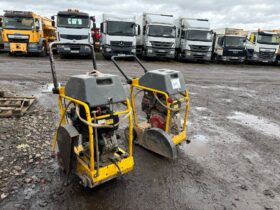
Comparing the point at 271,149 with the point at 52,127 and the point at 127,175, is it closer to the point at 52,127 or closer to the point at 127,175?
the point at 127,175

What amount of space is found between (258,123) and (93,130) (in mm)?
4317

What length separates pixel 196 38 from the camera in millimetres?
16516

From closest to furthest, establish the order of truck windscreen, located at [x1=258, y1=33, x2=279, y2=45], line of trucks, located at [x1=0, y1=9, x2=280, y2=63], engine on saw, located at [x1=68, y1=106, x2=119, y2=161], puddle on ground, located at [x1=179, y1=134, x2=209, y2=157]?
1. engine on saw, located at [x1=68, y1=106, x2=119, y2=161]
2. puddle on ground, located at [x1=179, y1=134, x2=209, y2=157]
3. line of trucks, located at [x1=0, y1=9, x2=280, y2=63]
4. truck windscreen, located at [x1=258, y1=33, x2=279, y2=45]

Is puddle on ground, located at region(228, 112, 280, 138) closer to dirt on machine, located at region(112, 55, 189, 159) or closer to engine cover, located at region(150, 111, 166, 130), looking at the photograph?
dirt on machine, located at region(112, 55, 189, 159)

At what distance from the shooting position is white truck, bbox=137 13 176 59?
1580 centimetres

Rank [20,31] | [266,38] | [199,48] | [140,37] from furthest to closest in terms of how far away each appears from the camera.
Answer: [266,38]
[140,37]
[199,48]
[20,31]

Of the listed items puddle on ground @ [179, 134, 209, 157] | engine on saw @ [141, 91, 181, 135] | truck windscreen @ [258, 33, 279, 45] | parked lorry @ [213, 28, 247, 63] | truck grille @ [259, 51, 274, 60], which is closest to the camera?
engine on saw @ [141, 91, 181, 135]

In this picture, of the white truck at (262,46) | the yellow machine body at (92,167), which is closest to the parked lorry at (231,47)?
the white truck at (262,46)

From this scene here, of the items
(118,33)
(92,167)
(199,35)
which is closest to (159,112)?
(92,167)

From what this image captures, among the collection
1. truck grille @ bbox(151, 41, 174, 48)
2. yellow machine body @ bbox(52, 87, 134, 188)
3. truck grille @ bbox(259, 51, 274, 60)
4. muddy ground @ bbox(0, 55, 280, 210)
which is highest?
truck grille @ bbox(151, 41, 174, 48)

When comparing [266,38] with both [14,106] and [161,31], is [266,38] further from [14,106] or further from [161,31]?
[14,106]

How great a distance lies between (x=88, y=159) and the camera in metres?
2.76

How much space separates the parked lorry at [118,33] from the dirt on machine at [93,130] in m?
12.7

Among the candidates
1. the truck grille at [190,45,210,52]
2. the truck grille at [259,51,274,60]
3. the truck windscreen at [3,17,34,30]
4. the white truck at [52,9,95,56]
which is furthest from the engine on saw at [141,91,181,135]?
the truck grille at [259,51,274,60]
